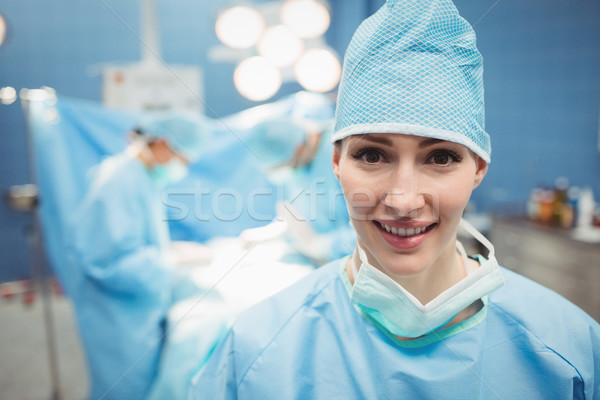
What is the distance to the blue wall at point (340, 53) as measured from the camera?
245 centimetres

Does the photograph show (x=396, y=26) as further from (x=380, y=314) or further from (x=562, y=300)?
(x=562, y=300)

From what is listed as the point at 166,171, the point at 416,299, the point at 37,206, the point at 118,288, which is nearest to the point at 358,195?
the point at 416,299

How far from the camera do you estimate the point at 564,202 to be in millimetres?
2578

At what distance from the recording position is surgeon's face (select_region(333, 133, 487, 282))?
649 mm

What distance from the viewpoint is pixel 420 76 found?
25.5 inches

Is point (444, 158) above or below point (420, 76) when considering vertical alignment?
below

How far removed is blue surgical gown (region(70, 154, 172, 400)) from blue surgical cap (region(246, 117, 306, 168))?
27.0 inches

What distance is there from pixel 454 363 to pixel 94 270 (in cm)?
155

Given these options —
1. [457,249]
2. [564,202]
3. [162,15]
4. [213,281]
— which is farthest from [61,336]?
[564,202]

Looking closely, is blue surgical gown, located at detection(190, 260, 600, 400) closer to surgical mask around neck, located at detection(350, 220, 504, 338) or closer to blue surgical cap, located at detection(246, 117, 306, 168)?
surgical mask around neck, located at detection(350, 220, 504, 338)

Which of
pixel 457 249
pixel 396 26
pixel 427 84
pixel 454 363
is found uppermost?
pixel 396 26

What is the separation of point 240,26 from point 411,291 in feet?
5.24

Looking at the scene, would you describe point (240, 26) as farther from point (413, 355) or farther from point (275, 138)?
point (413, 355)

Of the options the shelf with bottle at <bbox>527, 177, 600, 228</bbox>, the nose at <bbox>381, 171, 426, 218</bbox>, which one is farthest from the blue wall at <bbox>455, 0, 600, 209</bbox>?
the nose at <bbox>381, 171, 426, 218</bbox>
